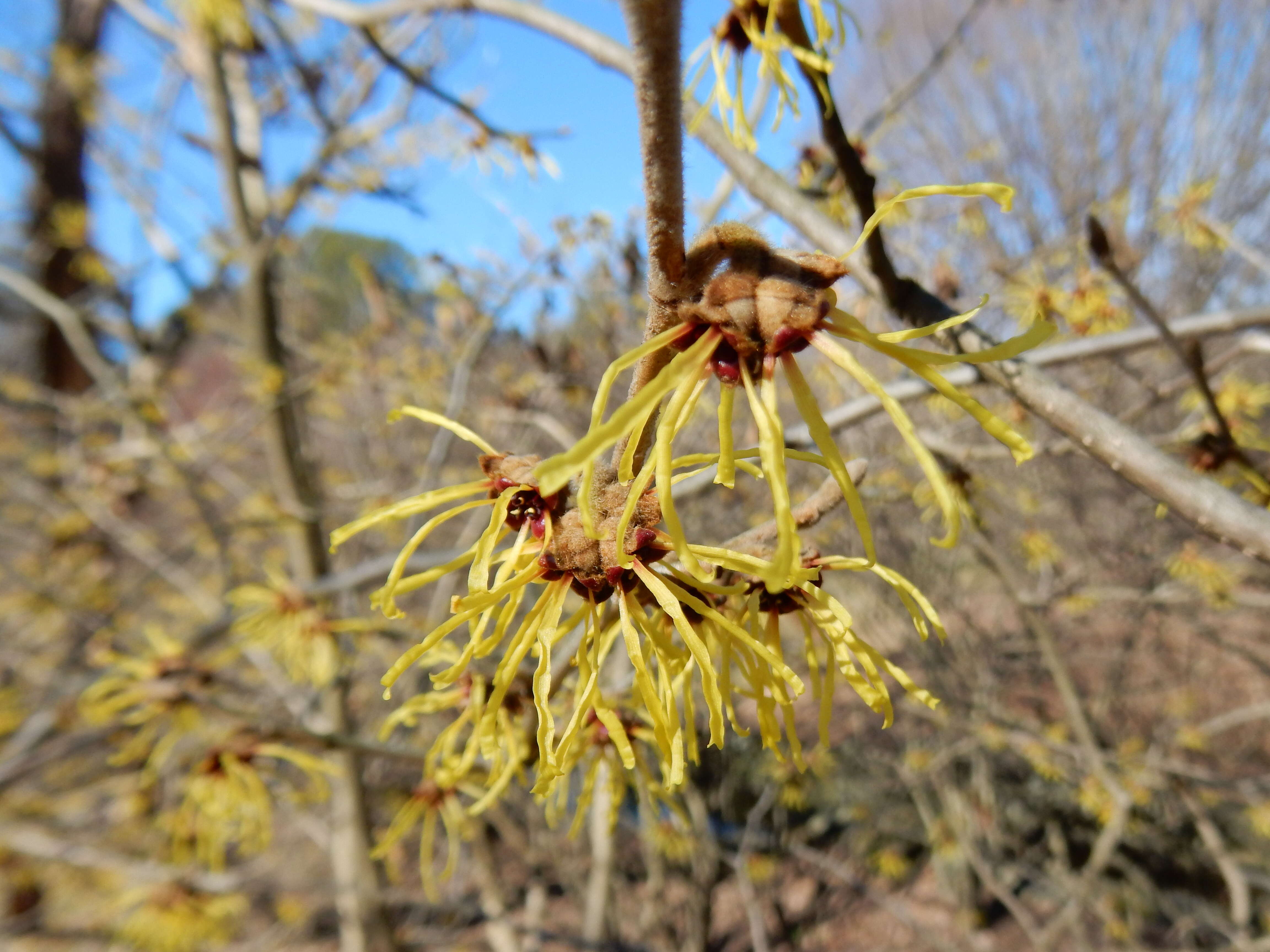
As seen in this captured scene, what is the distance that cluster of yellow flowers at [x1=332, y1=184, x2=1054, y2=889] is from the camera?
448 millimetres

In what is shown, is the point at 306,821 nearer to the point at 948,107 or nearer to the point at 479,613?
the point at 479,613

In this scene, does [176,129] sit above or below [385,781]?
above

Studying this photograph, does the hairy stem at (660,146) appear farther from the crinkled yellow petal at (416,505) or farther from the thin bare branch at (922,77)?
the thin bare branch at (922,77)

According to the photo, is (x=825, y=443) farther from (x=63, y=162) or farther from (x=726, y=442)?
(x=63, y=162)

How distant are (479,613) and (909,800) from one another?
4705mm

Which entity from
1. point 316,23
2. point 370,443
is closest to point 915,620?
point 316,23

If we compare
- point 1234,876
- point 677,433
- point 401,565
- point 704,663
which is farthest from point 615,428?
point 1234,876

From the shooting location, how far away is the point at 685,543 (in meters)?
0.47

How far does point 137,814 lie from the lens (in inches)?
150

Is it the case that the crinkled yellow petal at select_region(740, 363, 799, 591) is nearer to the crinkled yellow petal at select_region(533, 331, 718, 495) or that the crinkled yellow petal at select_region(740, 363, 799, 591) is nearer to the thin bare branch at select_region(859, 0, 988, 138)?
the crinkled yellow petal at select_region(533, 331, 718, 495)

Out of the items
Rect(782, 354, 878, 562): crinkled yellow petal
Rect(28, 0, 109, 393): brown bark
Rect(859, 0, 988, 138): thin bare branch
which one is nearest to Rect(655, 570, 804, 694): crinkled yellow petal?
Rect(782, 354, 878, 562): crinkled yellow petal

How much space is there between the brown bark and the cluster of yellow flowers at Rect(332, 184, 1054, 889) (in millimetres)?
4759

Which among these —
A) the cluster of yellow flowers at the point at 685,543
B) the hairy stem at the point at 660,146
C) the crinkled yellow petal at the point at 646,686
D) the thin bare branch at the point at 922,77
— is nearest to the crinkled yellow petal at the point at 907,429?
the cluster of yellow flowers at the point at 685,543

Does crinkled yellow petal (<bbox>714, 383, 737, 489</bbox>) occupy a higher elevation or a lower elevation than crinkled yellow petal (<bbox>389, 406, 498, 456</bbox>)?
lower
